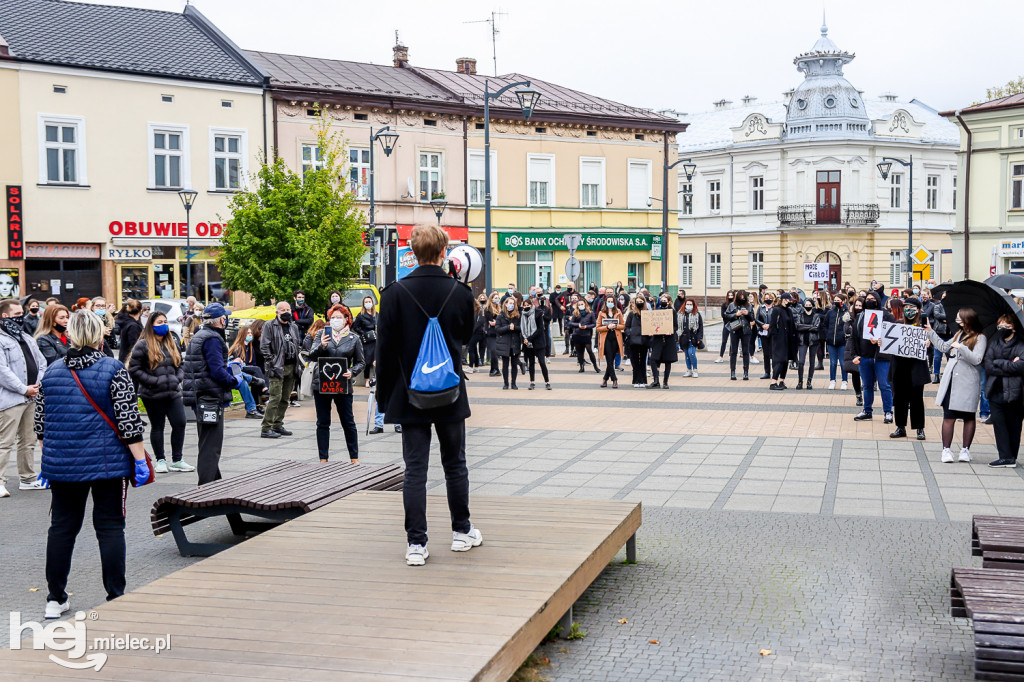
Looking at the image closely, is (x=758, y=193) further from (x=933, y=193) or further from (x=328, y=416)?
(x=328, y=416)

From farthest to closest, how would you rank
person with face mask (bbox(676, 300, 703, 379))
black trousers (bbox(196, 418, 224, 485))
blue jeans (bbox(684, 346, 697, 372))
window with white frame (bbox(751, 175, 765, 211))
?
window with white frame (bbox(751, 175, 765, 211)) → blue jeans (bbox(684, 346, 697, 372)) → person with face mask (bbox(676, 300, 703, 379)) → black trousers (bbox(196, 418, 224, 485))

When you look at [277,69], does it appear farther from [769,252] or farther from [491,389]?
[769,252]

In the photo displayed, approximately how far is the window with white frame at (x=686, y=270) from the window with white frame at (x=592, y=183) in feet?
63.2

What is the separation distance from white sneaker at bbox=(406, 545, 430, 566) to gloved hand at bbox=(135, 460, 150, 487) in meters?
1.61

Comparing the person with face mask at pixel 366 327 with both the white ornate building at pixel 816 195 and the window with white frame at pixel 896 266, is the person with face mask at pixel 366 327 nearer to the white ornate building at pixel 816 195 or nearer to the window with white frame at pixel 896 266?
the white ornate building at pixel 816 195

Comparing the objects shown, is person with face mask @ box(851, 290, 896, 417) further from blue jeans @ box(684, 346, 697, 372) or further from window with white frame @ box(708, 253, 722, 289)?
window with white frame @ box(708, 253, 722, 289)

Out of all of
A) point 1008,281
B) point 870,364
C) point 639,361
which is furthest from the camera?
point 1008,281

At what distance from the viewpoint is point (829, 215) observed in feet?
190

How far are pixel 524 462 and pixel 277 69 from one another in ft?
94.3

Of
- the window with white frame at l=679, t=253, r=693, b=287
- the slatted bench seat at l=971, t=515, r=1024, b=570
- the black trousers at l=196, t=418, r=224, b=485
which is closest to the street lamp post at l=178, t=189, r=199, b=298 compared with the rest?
the black trousers at l=196, t=418, r=224, b=485

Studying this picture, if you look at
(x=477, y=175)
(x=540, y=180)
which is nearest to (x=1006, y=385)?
(x=477, y=175)

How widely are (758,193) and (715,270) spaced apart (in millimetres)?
4965

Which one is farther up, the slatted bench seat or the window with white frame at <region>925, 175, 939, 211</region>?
the window with white frame at <region>925, 175, 939, 211</region>

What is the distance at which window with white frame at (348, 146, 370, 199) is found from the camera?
124 feet
